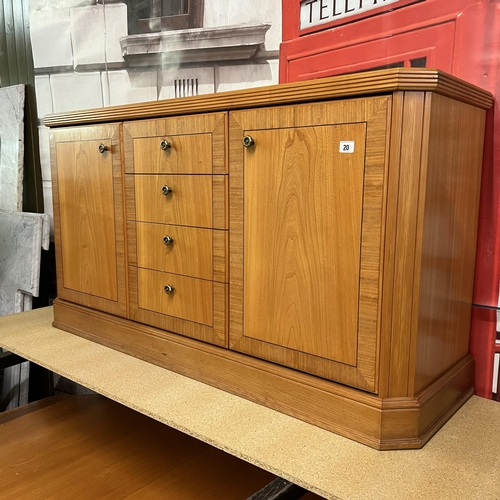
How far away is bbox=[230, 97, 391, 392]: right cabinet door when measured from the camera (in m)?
1.02

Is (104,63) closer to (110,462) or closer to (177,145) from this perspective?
(177,145)

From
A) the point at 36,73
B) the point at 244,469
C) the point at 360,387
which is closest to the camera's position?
the point at 360,387

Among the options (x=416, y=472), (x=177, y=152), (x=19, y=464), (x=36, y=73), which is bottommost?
(x=19, y=464)

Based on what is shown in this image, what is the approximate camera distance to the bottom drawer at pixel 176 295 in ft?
4.42

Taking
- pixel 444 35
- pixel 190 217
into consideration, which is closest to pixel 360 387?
pixel 190 217

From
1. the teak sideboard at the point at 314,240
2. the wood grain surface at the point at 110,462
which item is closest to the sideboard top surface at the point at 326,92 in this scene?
the teak sideboard at the point at 314,240

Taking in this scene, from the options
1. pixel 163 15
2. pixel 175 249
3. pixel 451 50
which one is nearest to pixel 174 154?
pixel 175 249

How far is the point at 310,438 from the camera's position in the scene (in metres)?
1.08

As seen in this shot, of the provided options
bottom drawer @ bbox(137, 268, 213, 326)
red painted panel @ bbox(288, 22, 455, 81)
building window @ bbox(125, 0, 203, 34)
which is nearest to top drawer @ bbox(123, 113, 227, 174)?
bottom drawer @ bbox(137, 268, 213, 326)

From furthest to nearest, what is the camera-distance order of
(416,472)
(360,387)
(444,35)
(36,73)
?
(36,73) < (444,35) < (360,387) < (416,472)

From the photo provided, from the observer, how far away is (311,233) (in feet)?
3.63

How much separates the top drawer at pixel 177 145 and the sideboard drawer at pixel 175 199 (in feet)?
0.07

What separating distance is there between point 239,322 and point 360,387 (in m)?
0.35

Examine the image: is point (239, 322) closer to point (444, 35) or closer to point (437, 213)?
point (437, 213)
